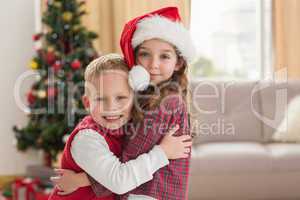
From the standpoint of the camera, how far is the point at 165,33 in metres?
1.73

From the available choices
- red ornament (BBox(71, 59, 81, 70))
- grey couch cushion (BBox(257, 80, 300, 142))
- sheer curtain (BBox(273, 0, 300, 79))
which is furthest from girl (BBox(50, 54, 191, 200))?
sheer curtain (BBox(273, 0, 300, 79))

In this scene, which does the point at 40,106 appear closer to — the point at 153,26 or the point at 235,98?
the point at 235,98

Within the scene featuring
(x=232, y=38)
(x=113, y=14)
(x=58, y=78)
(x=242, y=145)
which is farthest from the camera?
(x=232, y=38)

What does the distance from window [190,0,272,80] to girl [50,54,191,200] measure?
390 cm

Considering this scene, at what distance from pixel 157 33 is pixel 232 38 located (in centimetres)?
408

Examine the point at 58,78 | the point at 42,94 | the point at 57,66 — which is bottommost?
the point at 42,94

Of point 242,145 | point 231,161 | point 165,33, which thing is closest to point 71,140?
point 165,33

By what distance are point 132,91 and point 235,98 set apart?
3.03m

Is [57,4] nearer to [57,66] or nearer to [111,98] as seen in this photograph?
[57,66]

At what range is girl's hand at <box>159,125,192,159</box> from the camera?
164cm

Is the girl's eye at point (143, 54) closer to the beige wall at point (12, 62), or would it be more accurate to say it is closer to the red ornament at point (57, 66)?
the red ornament at point (57, 66)

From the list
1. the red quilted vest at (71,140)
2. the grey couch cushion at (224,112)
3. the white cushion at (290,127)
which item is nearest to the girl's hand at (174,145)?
the red quilted vest at (71,140)

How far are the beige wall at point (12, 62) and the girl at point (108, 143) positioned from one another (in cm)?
362

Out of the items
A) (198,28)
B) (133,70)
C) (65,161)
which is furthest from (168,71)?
(198,28)
